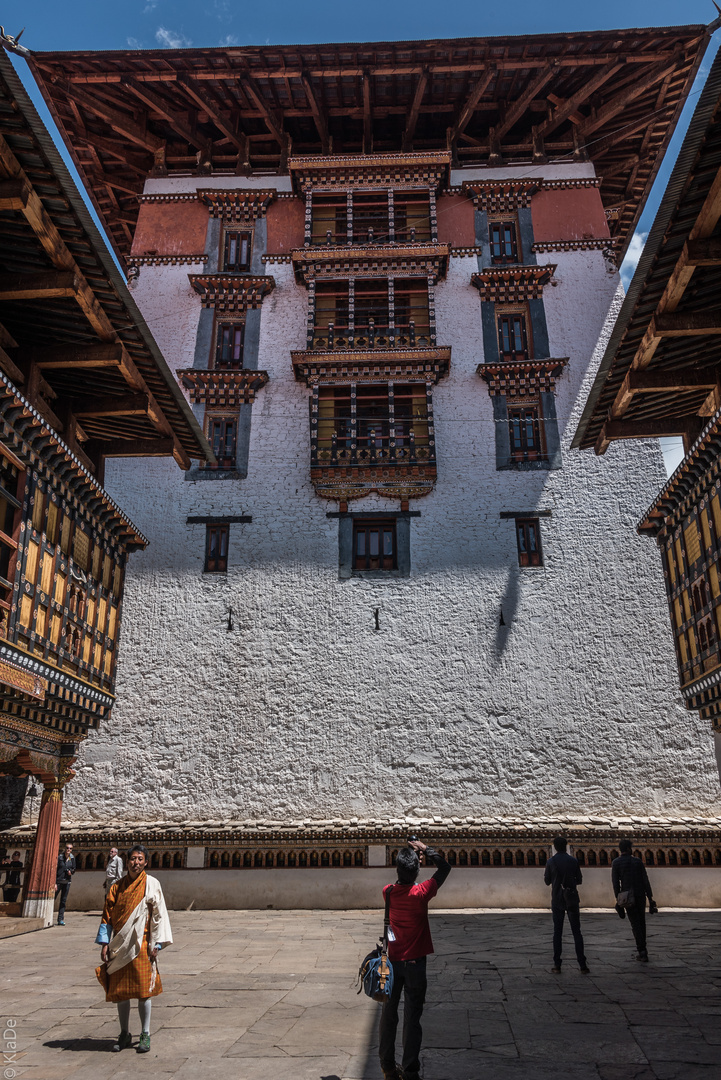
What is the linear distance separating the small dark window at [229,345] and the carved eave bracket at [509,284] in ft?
18.0

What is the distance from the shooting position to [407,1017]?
4.27m

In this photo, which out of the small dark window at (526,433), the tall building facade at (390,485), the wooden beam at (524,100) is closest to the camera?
the tall building facade at (390,485)

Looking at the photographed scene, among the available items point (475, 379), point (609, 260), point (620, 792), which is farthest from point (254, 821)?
point (609, 260)

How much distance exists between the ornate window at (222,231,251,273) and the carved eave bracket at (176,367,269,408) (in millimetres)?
3115

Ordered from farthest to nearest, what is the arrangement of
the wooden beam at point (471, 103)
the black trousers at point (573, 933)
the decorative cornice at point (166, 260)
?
the decorative cornice at point (166, 260), the wooden beam at point (471, 103), the black trousers at point (573, 933)

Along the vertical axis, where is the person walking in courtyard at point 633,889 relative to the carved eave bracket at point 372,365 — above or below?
below

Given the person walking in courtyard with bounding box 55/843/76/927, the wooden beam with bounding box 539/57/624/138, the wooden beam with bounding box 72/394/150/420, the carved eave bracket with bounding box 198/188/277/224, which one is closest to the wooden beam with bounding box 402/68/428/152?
the wooden beam with bounding box 539/57/624/138

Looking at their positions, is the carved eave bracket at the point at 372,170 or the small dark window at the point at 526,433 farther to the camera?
the carved eave bracket at the point at 372,170

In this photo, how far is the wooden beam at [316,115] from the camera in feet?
61.1

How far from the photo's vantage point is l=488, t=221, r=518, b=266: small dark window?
61.5ft

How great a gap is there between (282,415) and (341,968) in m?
11.8

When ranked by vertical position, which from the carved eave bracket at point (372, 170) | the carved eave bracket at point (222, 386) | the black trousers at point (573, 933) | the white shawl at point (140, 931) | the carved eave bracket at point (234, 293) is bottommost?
the black trousers at point (573, 933)

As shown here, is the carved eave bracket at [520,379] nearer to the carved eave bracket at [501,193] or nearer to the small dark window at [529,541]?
the small dark window at [529,541]

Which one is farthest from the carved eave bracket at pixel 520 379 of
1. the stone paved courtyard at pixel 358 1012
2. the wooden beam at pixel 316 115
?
the stone paved courtyard at pixel 358 1012
